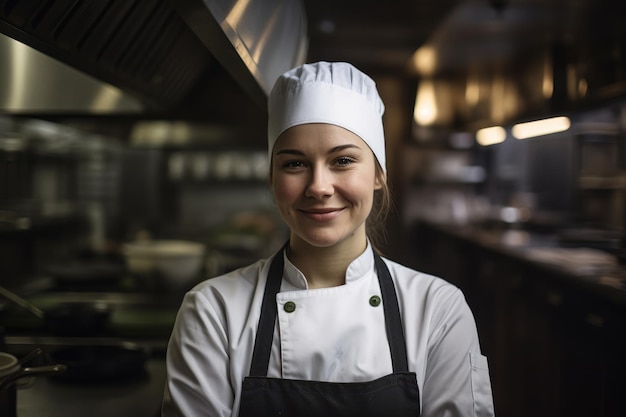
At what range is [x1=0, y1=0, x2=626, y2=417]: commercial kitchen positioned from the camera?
1.50 m

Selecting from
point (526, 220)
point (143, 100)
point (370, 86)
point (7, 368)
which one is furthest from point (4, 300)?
point (526, 220)

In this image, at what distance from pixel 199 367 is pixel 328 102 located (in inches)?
22.9

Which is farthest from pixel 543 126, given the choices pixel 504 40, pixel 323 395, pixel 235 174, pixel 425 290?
pixel 323 395

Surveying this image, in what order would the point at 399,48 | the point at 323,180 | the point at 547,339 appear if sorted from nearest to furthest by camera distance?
the point at 323,180, the point at 547,339, the point at 399,48

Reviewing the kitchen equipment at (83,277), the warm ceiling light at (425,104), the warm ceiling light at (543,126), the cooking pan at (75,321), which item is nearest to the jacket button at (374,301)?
the cooking pan at (75,321)

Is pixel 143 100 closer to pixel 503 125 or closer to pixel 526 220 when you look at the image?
pixel 503 125

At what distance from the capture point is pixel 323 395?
121 centimetres

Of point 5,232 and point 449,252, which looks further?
point 449,252

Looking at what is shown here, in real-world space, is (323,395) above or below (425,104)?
below

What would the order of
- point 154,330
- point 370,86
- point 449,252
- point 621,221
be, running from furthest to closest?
point 449,252 < point 621,221 < point 154,330 < point 370,86

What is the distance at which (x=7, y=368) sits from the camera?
1145mm

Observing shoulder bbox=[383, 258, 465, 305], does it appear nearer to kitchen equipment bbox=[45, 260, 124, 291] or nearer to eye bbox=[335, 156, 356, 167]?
eye bbox=[335, 156, 356, 167]

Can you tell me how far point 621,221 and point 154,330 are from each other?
162 inches

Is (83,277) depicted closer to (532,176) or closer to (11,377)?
(11,377)
